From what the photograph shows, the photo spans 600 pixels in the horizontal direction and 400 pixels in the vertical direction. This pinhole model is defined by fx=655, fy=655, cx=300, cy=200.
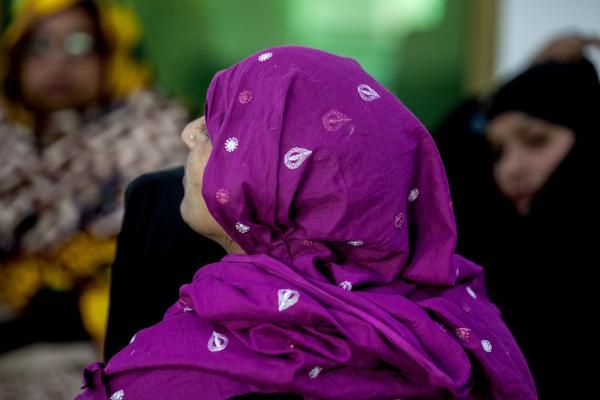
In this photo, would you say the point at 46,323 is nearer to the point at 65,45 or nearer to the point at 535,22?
the point at 65,45

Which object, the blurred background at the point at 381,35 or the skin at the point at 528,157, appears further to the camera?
the blurred background at the point at 381,35

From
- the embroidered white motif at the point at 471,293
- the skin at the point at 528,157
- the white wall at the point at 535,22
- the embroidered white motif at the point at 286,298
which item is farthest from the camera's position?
the white wall at the point at 535,22

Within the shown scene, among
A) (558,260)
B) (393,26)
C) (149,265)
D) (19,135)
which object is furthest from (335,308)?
(393,26)

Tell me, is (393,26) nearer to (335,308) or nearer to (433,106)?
(433,106)

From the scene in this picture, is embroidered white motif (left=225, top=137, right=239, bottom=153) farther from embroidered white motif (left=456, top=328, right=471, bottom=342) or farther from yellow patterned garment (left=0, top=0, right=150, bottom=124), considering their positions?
Answer: yellow patterned garment (left=0, top=0, right=150, bottom=124)

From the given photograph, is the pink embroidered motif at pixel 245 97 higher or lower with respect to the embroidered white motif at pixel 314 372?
higher

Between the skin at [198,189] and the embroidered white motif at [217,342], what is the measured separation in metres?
0.22

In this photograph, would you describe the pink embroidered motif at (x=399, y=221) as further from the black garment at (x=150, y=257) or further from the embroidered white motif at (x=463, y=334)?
the black garment at (x=150, y=257)

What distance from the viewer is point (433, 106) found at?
4.22m

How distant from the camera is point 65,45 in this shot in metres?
2.97

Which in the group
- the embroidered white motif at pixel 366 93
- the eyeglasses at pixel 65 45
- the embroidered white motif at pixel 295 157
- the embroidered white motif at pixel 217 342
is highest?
the embroidered white motif at pixel 366 93

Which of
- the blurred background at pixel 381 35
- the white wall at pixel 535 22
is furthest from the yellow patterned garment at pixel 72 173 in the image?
the white wall at pixel 535 22

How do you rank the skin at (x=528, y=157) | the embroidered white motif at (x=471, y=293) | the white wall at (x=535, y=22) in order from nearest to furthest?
the embroidered white motif at (x=471, y=293) → the skin at (x=528, y=157) → the white wall at (x=535, y=22)

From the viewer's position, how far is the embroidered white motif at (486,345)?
1.05 m
